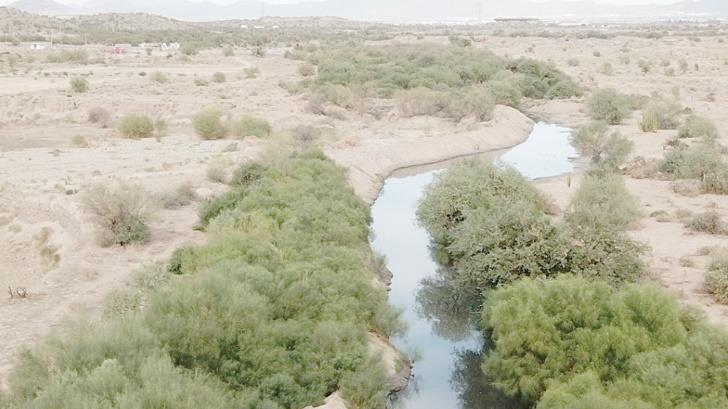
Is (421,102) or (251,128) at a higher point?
(251,128)

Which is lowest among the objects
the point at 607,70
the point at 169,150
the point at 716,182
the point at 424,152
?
the point at 607,70

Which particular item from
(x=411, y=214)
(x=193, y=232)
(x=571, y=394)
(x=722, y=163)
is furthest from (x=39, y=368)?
(x=722, y=163)

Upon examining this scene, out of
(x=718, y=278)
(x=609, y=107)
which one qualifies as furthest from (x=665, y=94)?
(x=718, y=278)

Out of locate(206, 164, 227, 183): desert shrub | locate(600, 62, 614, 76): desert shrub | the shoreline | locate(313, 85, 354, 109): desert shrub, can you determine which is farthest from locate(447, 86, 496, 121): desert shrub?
locate(600, 62, 614, 76): desert shrub

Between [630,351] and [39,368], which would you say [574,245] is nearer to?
[630,351]

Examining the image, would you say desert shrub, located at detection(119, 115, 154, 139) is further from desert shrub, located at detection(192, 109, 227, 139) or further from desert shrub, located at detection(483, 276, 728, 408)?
desert shrub, located at detection(483, 276, 728, 408)

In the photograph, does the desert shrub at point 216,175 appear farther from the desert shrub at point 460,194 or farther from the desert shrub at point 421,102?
the desert shrub at point 421,102

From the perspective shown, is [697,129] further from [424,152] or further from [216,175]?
[216,175]
